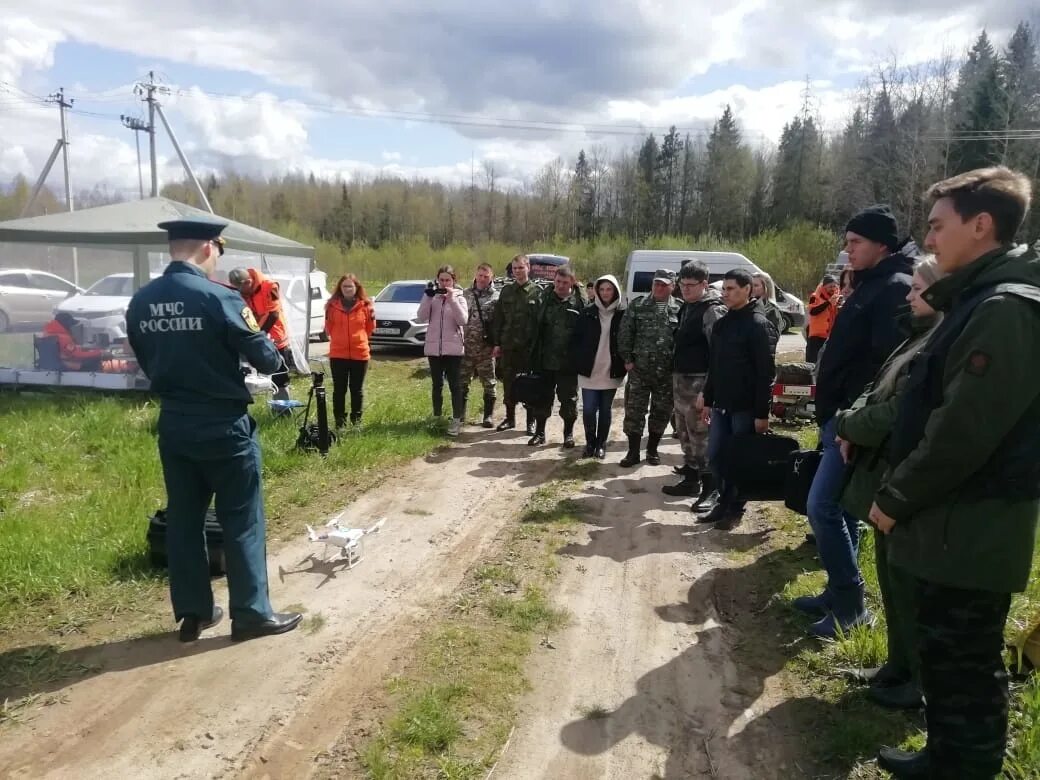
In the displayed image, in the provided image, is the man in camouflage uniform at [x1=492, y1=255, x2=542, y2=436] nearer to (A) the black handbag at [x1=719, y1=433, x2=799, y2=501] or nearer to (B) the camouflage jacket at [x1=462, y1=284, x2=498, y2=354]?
(B) the camouflage jacket at [x1=462, y1=284, x2=498, y2=354]

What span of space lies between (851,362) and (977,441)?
1482 millimetres

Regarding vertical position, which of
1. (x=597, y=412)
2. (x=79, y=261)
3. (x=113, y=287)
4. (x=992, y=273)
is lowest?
(x=597, y=412)

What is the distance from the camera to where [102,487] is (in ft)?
18.5

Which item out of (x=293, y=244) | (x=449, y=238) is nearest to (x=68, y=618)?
(x=293, y=244)

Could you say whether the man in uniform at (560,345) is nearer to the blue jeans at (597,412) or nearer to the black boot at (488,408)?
the blue jeans at (597,412)

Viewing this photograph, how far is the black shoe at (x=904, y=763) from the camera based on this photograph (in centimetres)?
237

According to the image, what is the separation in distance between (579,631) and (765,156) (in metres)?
55.1

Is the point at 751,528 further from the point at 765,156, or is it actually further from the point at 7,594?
the point at 765,156

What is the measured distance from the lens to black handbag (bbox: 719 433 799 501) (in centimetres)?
413

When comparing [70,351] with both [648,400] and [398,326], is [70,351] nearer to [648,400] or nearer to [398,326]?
[398,326]

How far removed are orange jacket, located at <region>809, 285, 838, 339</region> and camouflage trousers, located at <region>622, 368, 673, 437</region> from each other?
3169 millimetres

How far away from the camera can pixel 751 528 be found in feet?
16.7

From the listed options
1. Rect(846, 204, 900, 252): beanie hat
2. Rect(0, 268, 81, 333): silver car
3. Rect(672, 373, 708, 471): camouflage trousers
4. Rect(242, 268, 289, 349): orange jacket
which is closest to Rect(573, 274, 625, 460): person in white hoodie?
Rect(672, 373, 708, 471): camouflage trousers

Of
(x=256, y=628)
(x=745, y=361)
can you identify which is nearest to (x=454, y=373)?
(x=745, y=361)
